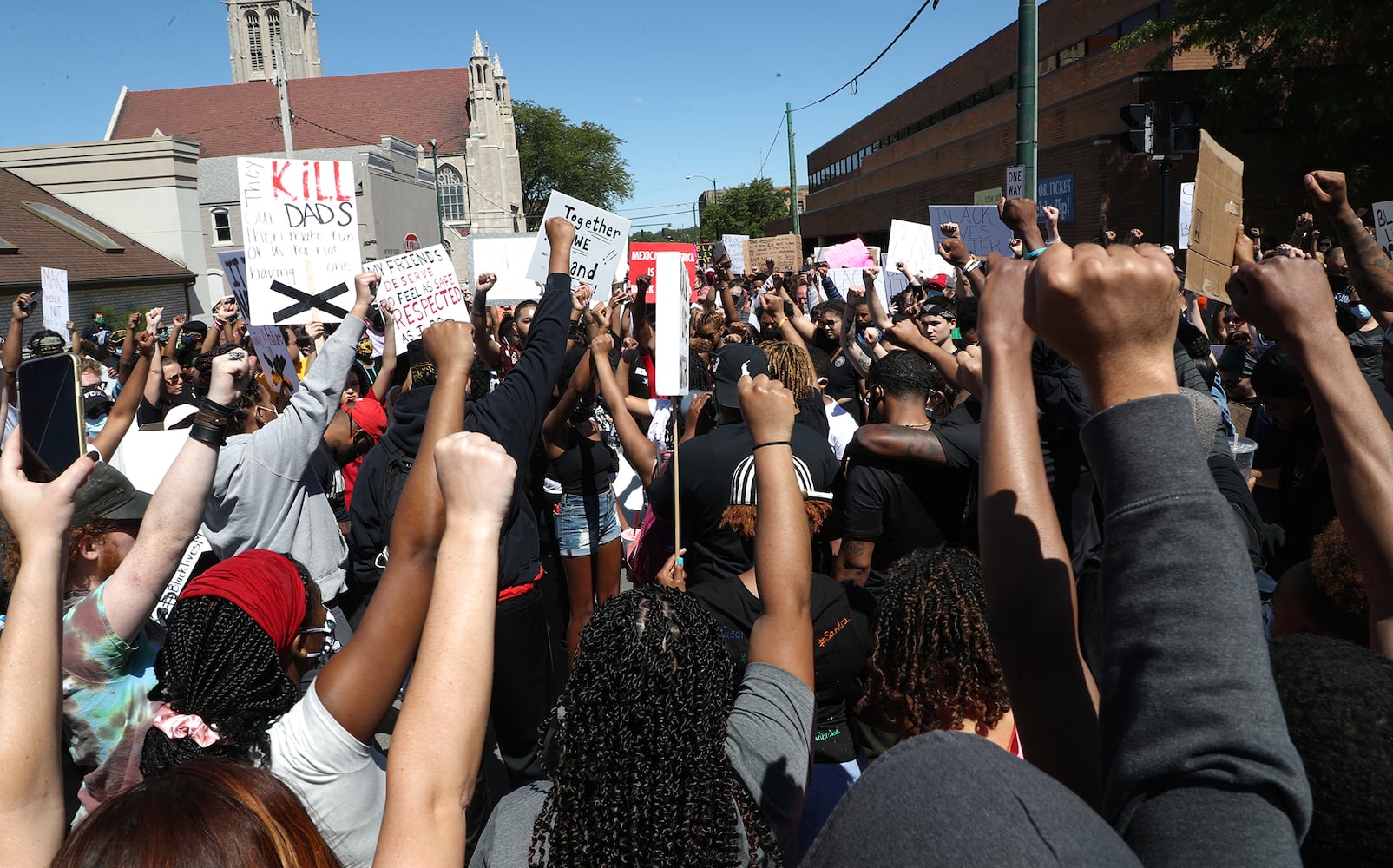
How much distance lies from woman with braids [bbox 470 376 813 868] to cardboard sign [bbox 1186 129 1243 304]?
239 cm

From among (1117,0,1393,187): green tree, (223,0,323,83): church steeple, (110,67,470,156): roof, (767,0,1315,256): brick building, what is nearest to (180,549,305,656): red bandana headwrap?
(767,0,1315,256): brick building

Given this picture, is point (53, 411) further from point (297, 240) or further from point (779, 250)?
point (779, 250)

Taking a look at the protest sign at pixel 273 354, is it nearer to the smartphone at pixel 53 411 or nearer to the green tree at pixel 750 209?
the smartphone at pixel 53 411

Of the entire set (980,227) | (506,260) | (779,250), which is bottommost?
(980,227)

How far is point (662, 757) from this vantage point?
162cm

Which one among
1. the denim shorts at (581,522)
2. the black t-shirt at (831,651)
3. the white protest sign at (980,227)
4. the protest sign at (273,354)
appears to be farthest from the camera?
the white protest sign at (980,227)

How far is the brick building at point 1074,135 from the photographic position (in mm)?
21203

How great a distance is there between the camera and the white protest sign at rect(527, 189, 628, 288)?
7090 mm

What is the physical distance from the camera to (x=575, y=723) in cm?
167

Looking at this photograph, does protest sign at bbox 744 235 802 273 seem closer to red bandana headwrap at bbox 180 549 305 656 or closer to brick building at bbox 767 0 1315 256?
brick building at bbox 767 0 1315 256

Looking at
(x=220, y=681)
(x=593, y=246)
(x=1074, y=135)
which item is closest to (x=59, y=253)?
(x=593, y=246)

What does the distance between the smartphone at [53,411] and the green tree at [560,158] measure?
87493 mm

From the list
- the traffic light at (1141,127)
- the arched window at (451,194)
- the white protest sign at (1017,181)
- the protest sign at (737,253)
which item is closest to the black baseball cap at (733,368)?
the white protest sign at (1017,181)

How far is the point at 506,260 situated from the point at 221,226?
3966 cm
